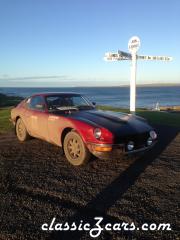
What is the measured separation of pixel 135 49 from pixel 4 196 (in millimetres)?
9677

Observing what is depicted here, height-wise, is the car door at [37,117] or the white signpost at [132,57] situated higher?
the white signpost at [132,57]

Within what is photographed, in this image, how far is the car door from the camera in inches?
261

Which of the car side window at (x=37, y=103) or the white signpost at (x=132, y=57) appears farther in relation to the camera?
the white signpost at (x=132, y=57)

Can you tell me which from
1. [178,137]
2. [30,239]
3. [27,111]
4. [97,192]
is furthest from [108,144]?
[178,137]

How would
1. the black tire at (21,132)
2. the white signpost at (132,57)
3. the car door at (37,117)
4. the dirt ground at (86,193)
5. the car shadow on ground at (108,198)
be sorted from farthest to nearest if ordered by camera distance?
the white signpost at (132,57), the black tire at (21,132), the car door at (37,117), the dirt ground at (86,193), the car shadow on ground at (108,198)

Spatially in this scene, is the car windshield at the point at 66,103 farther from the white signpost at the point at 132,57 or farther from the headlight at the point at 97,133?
the white signpost at the point at 132,57

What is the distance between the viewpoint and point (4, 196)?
4.13 m

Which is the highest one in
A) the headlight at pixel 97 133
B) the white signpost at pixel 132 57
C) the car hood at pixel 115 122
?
the white signpost at pixel 132 57

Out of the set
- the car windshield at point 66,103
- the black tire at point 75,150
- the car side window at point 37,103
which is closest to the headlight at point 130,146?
the black tire at point 75,150

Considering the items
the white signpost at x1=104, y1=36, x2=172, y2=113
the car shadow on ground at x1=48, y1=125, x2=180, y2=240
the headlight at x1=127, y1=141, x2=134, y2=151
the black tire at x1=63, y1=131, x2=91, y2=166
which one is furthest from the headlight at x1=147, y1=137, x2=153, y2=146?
the white signpost at x1=104, y1=36, x2=172, y2=113

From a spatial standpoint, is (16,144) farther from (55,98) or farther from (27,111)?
(55,98)

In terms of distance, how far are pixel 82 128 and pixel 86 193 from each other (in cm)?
157

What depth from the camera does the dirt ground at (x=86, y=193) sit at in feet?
10.9

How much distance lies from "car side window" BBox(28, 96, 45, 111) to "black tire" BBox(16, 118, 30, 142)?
2.15 ft
